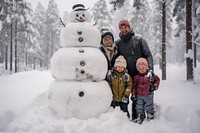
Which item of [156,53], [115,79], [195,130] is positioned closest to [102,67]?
[115,79]

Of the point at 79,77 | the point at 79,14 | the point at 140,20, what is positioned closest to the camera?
the point at 79,77

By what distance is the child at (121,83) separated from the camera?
574 cm

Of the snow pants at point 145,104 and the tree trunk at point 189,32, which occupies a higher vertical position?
the tree trunk at point 189,32

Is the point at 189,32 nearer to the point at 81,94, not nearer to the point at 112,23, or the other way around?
the point at 81,94

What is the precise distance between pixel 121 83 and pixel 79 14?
205 cm

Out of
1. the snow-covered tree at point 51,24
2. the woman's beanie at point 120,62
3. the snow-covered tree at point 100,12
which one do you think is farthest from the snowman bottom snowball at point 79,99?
the snow-covered tree at point 51,24

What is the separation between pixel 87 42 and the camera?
18.8 ft

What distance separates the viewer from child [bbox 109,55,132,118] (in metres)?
5.74

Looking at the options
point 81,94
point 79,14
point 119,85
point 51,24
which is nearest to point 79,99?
point 81,94

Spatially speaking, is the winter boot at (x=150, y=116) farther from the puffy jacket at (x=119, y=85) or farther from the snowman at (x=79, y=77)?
the snowman at (x=79, y=77)

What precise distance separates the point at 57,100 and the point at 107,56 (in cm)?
175

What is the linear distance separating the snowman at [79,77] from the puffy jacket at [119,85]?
20cm

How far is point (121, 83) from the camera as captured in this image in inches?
228

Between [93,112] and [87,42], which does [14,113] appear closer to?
[93,112]
